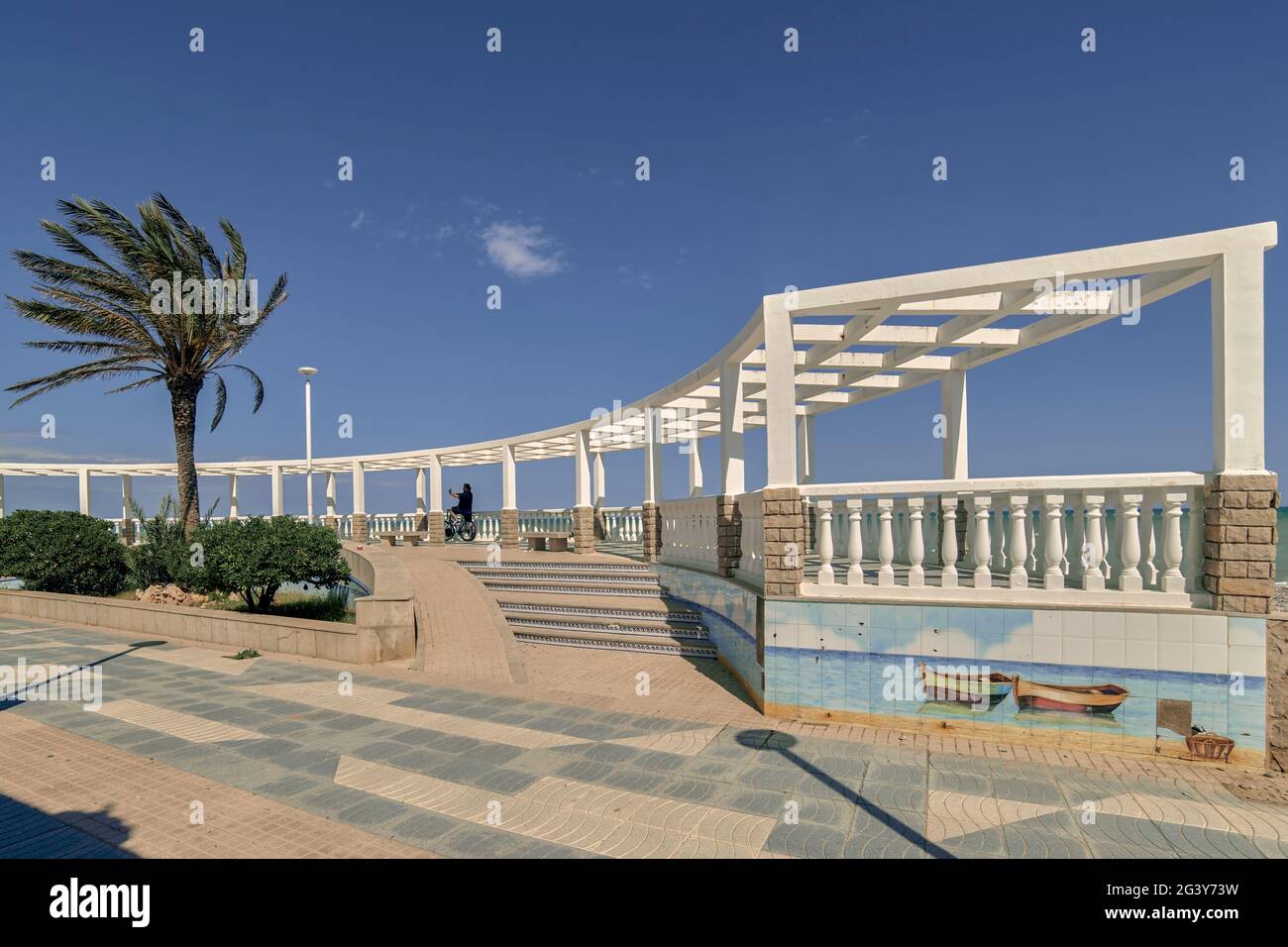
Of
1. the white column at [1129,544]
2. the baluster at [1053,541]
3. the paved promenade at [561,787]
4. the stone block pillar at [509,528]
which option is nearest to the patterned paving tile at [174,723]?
the paved promenade at [561,787]

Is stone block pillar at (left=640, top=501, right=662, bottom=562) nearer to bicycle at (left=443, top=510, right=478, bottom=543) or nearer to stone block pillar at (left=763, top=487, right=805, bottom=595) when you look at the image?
stone block pillar at (left=763, top=487, right=805, bottom=595)

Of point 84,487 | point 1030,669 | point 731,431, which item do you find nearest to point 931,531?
point 731,431

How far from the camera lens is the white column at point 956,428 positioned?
1025 centimetres

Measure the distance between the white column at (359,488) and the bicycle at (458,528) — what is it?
388cm

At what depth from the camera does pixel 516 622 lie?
10.1m

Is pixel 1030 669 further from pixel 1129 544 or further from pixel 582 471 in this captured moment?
pixel 582 471

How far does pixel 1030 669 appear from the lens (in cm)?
523

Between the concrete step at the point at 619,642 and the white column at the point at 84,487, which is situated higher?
the white column at the point at 84,487

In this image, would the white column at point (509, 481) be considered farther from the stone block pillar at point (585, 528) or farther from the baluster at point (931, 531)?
the baluster at point (931, 531)

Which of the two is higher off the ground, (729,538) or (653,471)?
(653,471)

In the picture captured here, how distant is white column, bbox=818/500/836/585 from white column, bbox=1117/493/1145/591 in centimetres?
242

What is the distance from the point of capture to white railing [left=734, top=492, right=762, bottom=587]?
694 centimetres

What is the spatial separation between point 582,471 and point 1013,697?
12587 millimetres

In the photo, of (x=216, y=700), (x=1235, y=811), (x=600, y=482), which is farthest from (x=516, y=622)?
(x=600, y=482)
